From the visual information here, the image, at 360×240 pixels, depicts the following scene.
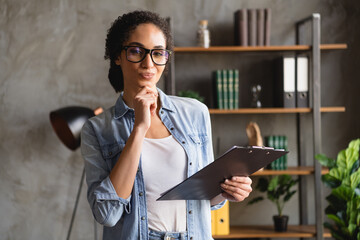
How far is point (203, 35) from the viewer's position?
139 inches

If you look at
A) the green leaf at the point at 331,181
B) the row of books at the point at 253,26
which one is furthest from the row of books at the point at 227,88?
the green leaf at the point at 331,181

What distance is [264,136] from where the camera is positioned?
3.85 m

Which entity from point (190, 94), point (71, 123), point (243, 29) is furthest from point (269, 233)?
point (71, 123)

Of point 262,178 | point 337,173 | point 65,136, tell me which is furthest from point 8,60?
point 337,173

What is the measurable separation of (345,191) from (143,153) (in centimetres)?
216

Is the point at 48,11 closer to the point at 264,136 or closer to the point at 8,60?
the point at 8,60

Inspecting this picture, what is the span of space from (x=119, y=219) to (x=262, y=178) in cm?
239

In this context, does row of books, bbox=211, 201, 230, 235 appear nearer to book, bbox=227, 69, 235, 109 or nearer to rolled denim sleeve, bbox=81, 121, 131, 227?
book, bbox=227, 69, 235, 109

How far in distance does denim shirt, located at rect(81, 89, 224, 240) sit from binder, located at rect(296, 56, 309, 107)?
86.2 inches

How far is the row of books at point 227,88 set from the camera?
3.52 metres

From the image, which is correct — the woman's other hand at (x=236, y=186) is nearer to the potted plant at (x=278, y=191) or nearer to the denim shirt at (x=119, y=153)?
the denim shirt at (x=119, y=153)

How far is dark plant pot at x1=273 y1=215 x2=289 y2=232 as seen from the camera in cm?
359

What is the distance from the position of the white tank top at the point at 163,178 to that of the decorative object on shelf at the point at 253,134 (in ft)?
7.29

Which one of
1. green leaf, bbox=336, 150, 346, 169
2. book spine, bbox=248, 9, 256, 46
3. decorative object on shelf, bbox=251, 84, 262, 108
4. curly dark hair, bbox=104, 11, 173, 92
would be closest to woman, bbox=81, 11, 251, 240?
curly dark hair, bbox=104, 11, 173, 92
